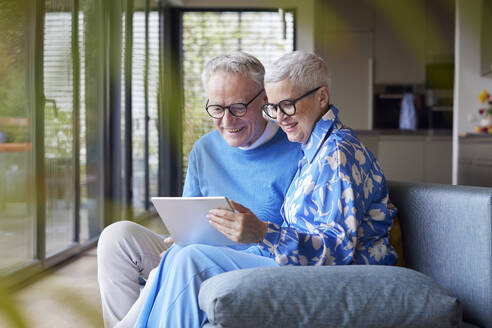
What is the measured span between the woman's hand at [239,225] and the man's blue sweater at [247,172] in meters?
0.46

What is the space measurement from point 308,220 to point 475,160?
160 inches

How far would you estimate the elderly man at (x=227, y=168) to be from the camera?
181 centimetres

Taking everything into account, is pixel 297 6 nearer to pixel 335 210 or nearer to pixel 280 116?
pixel 280 116

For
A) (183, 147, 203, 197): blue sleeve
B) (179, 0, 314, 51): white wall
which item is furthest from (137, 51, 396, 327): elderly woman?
(179, 0, 314, 51): white wall

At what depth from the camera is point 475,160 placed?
16.6 ft

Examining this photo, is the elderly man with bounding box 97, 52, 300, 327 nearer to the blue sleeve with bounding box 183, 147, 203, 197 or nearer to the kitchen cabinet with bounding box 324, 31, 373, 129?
the blue sleeve with bounding box 183, 147, 203, 197

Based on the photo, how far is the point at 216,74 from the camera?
193 centimetres

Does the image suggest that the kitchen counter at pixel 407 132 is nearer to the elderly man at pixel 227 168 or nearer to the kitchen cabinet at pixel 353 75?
the kitchen cabinet at pixel 353 75

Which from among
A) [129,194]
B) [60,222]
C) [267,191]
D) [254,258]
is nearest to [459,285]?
[254,258]

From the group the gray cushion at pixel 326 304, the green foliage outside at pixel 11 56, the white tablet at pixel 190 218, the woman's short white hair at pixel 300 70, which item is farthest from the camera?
the woman's short white hair at pixel 300 70

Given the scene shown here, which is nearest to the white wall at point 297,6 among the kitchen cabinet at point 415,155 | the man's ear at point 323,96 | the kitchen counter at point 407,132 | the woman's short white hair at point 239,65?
the kitchen counter at point 407,132

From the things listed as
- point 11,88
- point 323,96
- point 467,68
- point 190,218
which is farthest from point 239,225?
point 467,68

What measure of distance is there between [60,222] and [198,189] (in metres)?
2.61

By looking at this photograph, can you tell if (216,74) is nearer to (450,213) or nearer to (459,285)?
(450,213)
